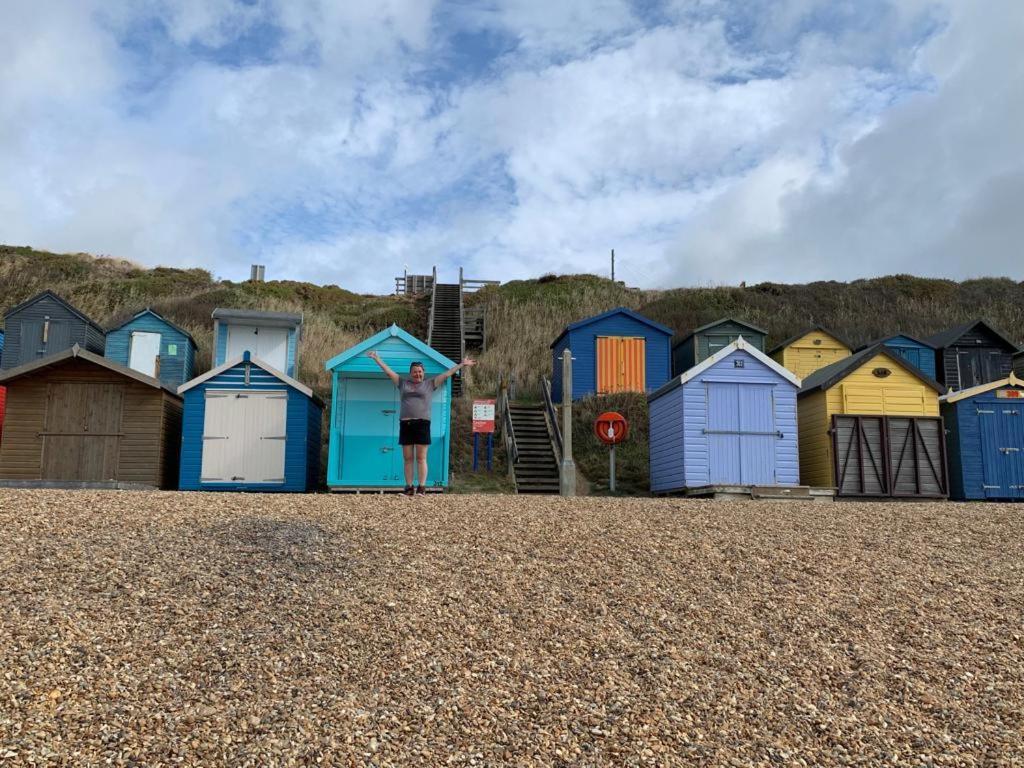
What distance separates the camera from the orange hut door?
2405cm

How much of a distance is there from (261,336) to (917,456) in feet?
58.0

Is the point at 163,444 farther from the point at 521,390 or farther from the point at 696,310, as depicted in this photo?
the point at 696,310

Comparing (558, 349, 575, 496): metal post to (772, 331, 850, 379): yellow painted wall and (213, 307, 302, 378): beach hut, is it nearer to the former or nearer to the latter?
(213, 307, 302, 378): beach hut

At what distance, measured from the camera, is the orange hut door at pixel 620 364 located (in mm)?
24047

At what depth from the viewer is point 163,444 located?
15.1m

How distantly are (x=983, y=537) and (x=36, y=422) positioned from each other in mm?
14861

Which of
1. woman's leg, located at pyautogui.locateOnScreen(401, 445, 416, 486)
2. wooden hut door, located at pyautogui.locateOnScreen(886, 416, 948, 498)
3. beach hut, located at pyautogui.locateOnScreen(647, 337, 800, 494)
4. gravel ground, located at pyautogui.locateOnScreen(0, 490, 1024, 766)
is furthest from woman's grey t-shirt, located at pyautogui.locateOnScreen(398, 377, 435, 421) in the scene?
wooden hut door, located at pyautogui.locateOnScreen(886, 416, 948, 498)

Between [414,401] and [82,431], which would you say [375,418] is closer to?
[414,401]

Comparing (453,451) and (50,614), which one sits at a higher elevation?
(453,451)

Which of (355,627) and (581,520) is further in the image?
(581,520)

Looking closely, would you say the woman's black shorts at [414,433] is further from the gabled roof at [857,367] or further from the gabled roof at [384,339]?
the gabled roof at [857,367]

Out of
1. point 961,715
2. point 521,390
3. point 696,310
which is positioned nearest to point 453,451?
point 521,390

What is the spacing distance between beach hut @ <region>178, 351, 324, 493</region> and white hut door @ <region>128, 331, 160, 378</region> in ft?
38.6

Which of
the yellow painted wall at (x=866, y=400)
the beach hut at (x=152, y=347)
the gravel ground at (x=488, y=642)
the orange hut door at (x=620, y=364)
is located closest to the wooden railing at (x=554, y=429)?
the orange hut door at (x=620, y=364)
